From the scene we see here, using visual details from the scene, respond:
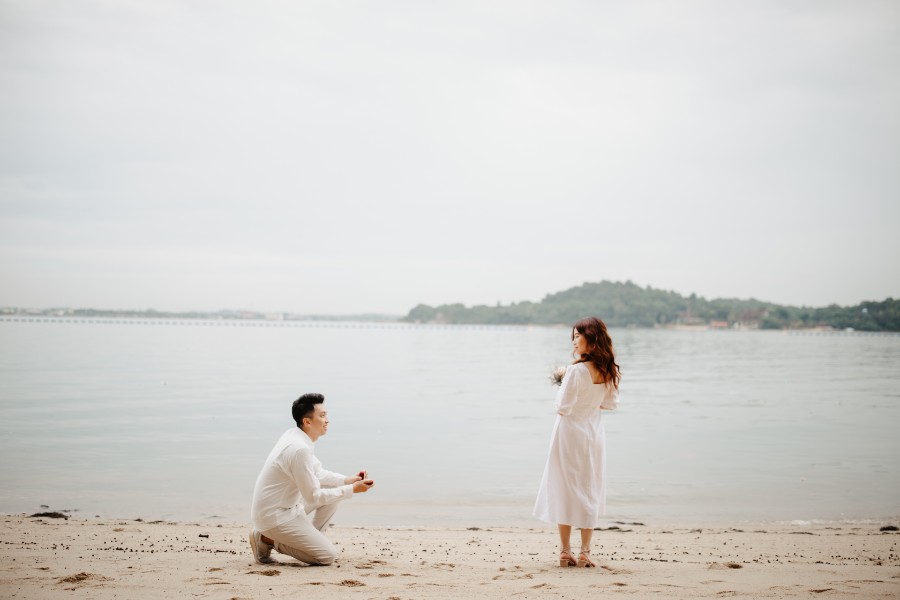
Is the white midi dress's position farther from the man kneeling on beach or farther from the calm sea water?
the calm sea water

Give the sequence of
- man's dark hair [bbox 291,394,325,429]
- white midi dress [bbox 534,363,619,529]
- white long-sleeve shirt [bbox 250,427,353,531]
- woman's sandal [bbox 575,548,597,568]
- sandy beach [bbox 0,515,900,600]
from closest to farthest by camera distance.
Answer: sandy beach [bbox 0,515,900,600] → white long-sleeve shirt [bbox 250,427,353,531] → man's dark hair [bbox 291,394,325,429] → white midi dress [bbox 534,363,619,529] → woman's sandal [bbox 575,548,597,568]

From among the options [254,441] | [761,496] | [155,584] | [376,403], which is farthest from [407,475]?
[376,403]

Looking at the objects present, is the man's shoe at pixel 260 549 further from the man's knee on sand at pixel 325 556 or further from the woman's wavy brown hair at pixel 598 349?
the woman's wavy brown hair at pixel 598 349

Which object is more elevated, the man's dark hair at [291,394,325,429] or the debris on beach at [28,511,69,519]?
the man's dark hair at [291,394,325,429]

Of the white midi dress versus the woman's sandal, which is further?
the woman's sandal

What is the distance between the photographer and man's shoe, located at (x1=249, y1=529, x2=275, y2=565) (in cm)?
670

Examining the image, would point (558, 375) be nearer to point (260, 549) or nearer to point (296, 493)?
point (296, 493)

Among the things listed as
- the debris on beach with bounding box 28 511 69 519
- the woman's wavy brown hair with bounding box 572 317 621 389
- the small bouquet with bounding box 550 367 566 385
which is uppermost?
the woman's wavy brown hair with bounding box 572 317 621 389

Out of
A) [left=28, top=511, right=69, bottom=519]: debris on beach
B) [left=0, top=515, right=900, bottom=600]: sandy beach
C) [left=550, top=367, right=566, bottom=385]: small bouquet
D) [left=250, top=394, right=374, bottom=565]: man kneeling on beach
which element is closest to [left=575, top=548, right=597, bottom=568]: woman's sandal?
[left=0, top=515, right=900, bottom=600]: sandy beach

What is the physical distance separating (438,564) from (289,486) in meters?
1.69

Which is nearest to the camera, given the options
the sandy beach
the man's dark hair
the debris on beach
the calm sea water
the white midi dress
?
the sandy beach

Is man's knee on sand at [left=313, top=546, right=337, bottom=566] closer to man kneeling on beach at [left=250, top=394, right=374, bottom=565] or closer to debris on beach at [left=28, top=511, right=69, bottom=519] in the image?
man kneeling on beach at [left=250, top=394, right=374, bottom=565]

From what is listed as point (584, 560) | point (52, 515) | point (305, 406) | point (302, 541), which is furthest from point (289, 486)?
point (52, 515)

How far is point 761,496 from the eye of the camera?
12.7 metres
